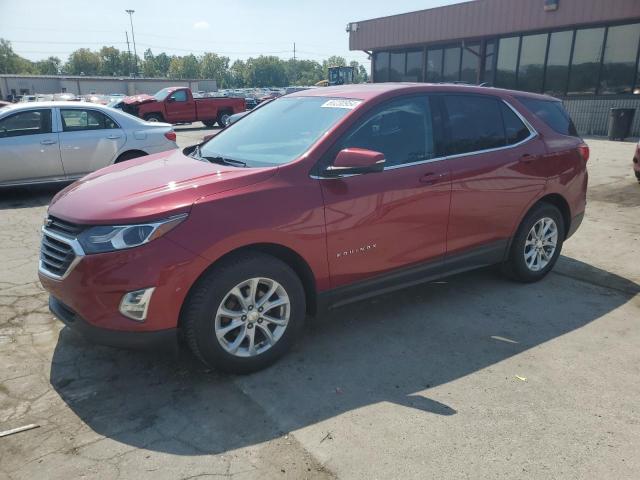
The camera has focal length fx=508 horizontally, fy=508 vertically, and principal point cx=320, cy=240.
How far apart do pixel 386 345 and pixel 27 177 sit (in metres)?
6.88

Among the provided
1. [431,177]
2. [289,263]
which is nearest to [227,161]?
[289,263]

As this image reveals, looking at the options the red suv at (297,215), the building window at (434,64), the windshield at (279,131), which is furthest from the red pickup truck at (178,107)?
the red suv at (297,215)

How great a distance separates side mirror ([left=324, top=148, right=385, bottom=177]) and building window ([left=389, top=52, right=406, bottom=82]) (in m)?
23.6

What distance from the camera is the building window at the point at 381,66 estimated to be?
26.7 metres

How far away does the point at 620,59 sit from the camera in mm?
17297

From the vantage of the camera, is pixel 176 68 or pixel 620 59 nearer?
pixel 620 59

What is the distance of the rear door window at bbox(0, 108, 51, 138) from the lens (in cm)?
781

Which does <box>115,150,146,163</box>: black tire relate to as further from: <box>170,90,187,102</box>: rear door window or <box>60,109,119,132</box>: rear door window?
<box>170,90,187,102</box>: rear door window

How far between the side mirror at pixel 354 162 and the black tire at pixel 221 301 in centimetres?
72

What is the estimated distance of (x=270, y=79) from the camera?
139 meters

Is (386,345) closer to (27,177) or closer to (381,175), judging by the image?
(381,175)

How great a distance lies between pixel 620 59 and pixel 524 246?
53.4 ft

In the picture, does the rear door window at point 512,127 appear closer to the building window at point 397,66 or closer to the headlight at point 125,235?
the headlight at point 125,235

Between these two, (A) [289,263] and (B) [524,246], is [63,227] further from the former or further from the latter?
(B) [524,246]
